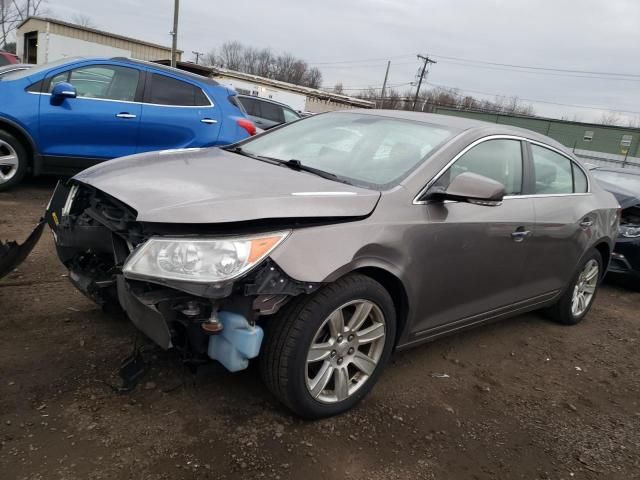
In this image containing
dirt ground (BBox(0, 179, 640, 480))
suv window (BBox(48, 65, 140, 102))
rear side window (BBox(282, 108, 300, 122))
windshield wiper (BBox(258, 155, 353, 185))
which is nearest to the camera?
dirt ground (BBox(0, 179, 640, 480))

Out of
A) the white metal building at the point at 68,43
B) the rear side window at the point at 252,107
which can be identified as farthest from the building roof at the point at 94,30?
the rear side window at the point at 252,107

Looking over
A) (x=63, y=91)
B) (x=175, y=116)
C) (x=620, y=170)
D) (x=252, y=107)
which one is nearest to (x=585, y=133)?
(x=252, y=107)

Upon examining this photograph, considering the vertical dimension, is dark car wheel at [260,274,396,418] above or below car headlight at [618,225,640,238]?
below

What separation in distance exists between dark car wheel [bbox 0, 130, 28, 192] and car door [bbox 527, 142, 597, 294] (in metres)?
5.30

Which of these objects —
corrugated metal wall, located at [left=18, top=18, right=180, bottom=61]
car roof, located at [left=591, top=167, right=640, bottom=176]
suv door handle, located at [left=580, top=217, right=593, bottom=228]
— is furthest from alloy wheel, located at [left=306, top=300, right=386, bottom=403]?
corrugated metal wall, located at [left=18, top=18, right=180, bottom=61]

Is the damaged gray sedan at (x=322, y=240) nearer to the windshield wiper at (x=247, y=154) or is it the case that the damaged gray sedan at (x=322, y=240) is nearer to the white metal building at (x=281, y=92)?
the windshield wiper at (x=247, y=154)

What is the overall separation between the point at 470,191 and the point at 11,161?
5264mm

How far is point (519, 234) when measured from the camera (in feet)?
11.1

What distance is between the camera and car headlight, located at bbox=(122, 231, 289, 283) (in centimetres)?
213

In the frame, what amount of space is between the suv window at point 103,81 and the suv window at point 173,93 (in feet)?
0.66

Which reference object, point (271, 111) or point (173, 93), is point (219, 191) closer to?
point (173, 93)

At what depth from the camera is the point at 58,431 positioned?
2.29m

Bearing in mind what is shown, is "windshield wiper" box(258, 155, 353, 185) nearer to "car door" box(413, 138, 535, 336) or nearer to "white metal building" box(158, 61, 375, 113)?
"car door" box(413, 138, 535, 336)

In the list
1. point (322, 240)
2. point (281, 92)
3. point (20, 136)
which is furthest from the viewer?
point (281, 92)
